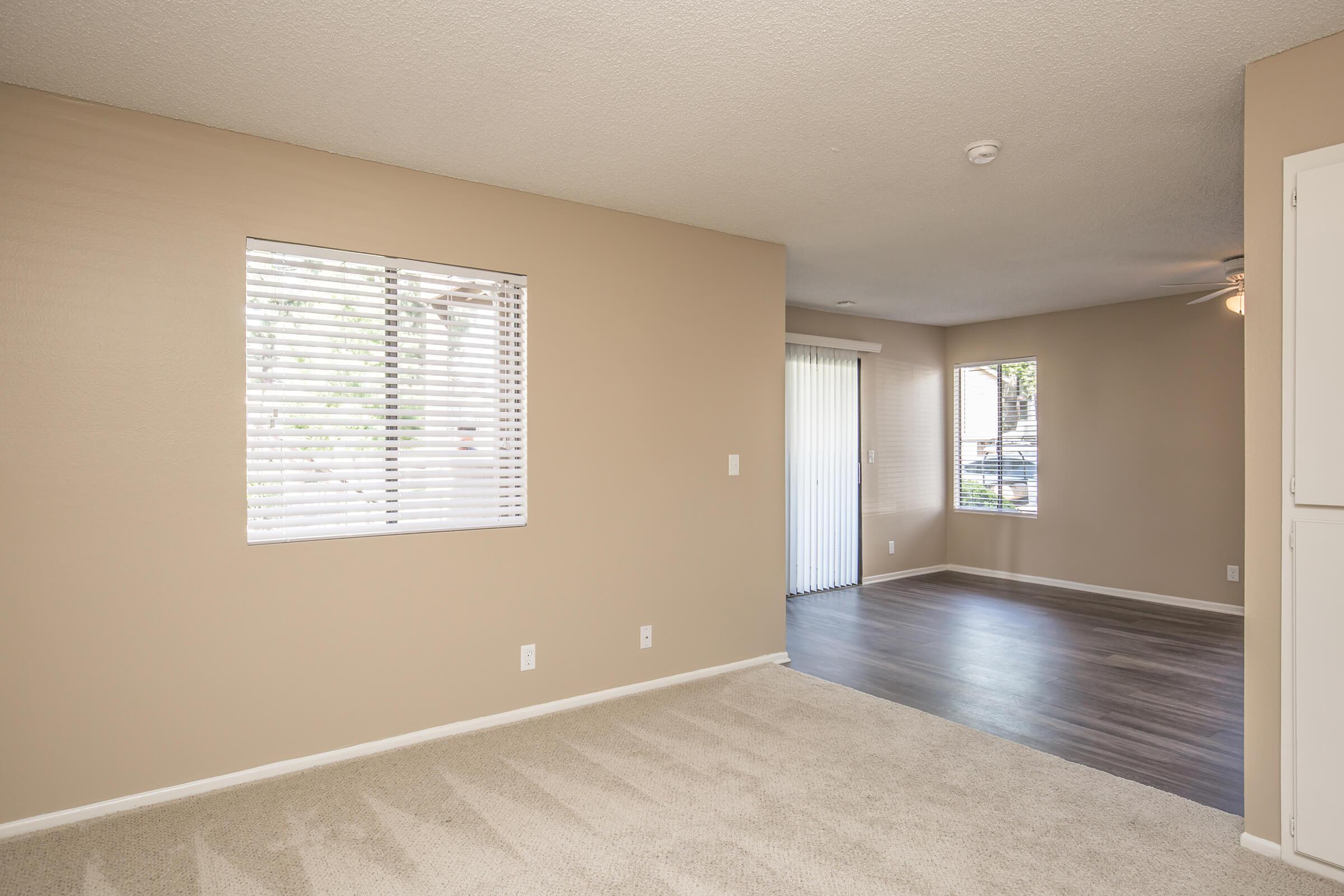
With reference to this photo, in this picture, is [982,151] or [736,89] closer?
[736,89]

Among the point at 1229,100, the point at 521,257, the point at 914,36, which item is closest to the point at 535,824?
the point at 521,257

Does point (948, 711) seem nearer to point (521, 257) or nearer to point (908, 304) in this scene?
point (521, 257)

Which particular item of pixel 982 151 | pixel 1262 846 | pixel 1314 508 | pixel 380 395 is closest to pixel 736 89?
pixel 982 151

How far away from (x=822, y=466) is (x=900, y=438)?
1.18 m

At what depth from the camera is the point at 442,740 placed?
3.23 metres

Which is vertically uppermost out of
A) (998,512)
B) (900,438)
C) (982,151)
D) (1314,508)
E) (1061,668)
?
(982,151)

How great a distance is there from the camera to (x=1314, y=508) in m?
2.23

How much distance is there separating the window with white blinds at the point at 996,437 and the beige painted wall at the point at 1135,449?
0.13 meters

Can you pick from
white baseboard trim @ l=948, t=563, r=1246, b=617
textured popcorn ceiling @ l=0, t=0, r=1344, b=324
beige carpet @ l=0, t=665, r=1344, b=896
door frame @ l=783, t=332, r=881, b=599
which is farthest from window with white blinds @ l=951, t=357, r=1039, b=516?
beige carpet @ l=0, t=665, r=1344, b=896

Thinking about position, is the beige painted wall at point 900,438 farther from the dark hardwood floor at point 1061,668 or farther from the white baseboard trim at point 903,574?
the dark hardwood floor at point 1061,668

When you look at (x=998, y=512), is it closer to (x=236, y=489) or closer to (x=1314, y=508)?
(x=1314, y=508)

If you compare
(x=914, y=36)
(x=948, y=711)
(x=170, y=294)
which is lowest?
(x=948, y=711)

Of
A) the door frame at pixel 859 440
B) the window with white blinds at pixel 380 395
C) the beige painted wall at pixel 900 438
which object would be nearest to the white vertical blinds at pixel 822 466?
the door frame at pixel 859 440

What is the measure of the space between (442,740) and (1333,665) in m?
3.19
